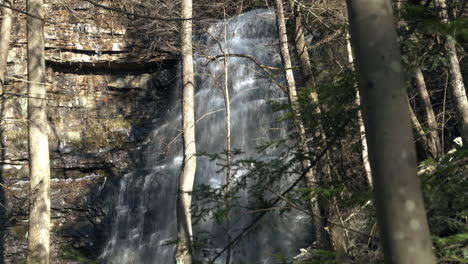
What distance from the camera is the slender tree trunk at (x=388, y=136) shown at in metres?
1.97

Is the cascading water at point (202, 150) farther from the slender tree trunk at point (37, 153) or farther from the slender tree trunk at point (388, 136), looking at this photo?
the slender tree trunk at point (388, 136)

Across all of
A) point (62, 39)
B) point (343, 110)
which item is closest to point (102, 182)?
point (62, 39)

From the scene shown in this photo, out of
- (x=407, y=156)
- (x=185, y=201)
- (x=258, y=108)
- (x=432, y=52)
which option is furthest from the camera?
(x=258, y=108)

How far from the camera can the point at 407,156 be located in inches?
79.3

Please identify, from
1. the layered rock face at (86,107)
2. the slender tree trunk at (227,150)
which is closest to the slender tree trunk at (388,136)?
the slender tree trunk at (227,150)

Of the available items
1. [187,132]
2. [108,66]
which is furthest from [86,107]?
[187,132]

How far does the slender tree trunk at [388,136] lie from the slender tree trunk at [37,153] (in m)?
7.54

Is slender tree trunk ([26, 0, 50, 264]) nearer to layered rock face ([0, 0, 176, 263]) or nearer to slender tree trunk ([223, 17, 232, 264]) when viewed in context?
slender tree trunk ([223, 17, 232, 264])

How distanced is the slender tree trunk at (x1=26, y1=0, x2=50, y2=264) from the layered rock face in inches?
272

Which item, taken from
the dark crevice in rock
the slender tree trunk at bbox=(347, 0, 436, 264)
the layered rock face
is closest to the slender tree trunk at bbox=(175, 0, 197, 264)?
the layered rock face

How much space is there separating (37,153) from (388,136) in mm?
8316

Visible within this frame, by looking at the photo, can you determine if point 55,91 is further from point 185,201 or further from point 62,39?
point 185,201

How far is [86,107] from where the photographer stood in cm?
1883

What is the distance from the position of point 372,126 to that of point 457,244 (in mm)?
1093
